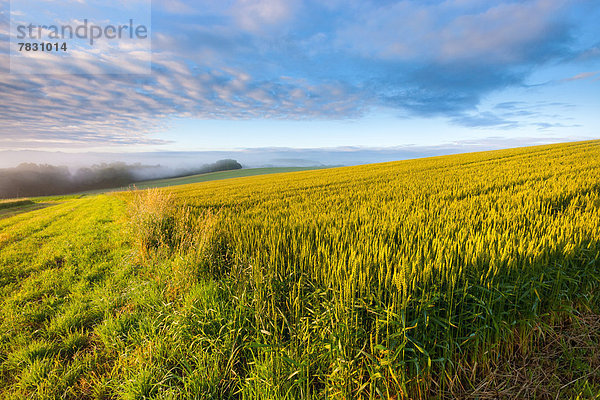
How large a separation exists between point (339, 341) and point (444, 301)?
1154mm

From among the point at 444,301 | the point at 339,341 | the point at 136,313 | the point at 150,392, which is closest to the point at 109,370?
the point at 136,313

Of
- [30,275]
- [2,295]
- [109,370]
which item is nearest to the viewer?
[109,370]

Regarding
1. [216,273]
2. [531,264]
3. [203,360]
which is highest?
[531,264]

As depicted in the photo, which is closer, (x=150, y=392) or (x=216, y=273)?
(x=150, y=392)

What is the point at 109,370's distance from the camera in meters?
2.74

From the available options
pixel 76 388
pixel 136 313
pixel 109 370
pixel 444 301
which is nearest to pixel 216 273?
pixel 136 313

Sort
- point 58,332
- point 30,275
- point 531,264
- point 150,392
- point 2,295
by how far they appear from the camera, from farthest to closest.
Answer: point 30,275
point 2,295
point 58,332
point 531,264
point 150,392

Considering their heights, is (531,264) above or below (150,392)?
above

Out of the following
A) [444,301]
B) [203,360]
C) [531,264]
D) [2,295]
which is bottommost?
[2,295]

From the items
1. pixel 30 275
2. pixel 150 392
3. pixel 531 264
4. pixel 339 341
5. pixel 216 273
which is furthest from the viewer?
pixel 30 275

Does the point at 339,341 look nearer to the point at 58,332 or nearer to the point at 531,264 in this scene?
the point at 531,264

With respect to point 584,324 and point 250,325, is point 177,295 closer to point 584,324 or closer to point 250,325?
point 250,325

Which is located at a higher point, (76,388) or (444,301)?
(444,301)

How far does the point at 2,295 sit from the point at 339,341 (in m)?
7.30
